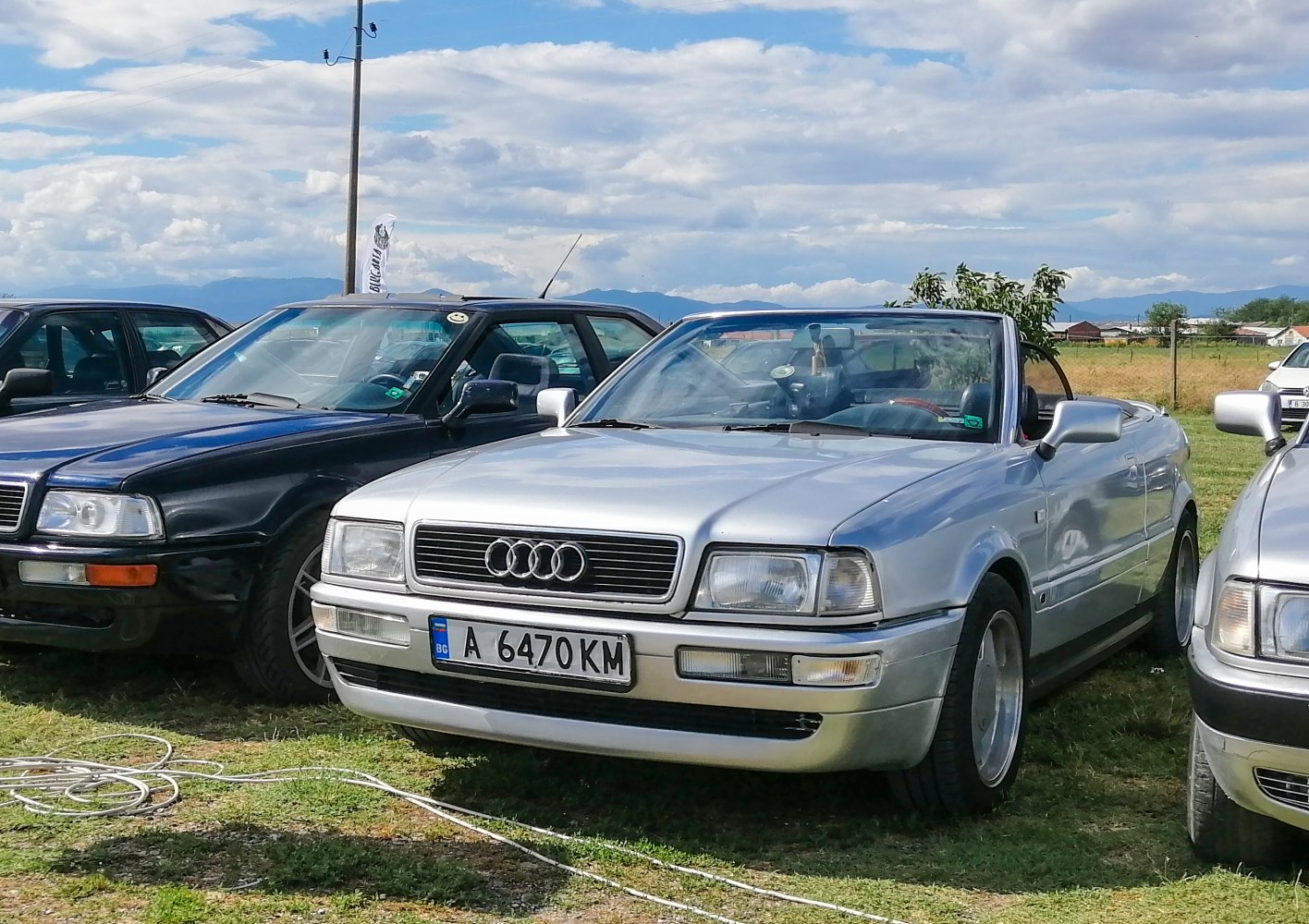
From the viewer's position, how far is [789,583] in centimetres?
352

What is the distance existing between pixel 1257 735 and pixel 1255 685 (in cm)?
10

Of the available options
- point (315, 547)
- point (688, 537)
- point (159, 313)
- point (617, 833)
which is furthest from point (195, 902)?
point (159, 313)

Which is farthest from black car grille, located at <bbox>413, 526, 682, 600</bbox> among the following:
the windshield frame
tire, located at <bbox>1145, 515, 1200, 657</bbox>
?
the windshield frame

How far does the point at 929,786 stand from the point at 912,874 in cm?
34

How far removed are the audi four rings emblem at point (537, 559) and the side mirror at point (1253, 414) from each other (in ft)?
7.06

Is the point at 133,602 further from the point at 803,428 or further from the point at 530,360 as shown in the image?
the point at 803,428

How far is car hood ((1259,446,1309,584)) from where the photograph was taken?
3.15 metres

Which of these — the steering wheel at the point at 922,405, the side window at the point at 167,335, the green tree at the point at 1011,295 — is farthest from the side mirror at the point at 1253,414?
the green tree at the point at 1011,295

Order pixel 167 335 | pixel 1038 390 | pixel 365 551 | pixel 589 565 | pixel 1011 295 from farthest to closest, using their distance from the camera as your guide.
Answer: pixel 1011 295 < pixel 167 335 < pixel 1038 390 < pixel 365 551 < pixel 589 565

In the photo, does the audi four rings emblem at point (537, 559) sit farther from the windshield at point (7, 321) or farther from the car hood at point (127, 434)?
the windshield at point (7, 321)

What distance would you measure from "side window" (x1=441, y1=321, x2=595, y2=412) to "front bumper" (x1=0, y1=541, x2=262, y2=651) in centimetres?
132

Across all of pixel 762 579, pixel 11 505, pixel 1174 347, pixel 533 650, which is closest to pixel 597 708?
pixel 533 650

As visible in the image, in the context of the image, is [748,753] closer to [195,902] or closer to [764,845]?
[764,845]

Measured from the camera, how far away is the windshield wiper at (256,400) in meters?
6.00
